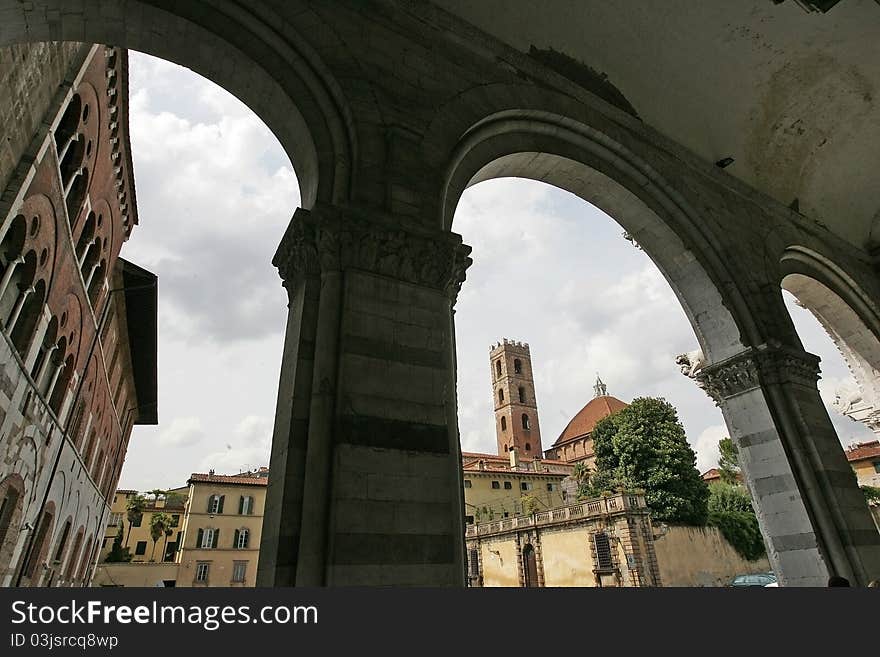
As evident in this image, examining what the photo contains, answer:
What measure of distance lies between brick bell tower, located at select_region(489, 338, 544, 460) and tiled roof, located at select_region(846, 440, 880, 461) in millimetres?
32260

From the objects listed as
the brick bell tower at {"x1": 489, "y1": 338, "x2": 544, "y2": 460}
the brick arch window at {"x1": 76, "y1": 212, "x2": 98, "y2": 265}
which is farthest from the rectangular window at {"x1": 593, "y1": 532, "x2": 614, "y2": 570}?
the brick bell tower at {"x1": 489, "y1": 338, "x2": 544, "y2": 460}

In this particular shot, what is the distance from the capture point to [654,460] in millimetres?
30625

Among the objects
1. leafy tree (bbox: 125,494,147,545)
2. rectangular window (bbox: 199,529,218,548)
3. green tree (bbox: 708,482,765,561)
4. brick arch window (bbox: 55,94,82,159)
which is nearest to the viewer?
brick arch window (bbox: 55,94,82,159)

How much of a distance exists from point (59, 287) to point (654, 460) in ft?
98.2

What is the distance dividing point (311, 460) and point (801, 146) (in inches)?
423

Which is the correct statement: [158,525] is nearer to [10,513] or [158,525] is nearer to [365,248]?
[10,513]

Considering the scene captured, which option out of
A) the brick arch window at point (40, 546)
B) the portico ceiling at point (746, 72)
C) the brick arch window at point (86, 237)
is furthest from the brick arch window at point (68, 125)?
the brick arch window at point (40, 546)

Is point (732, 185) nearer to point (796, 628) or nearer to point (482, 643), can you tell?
point (796, 628)

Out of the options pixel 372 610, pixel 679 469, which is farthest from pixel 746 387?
pixel 679 469

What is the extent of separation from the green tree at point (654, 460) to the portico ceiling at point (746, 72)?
21.2 metres

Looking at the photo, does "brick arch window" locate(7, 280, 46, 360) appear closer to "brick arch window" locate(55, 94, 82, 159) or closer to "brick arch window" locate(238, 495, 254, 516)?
"brick arch window" locate(55, 94, 82, 159)

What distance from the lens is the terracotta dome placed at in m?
69.6

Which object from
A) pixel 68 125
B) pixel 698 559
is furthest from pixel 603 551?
pixel 68 125

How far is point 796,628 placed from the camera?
2.06 metres
